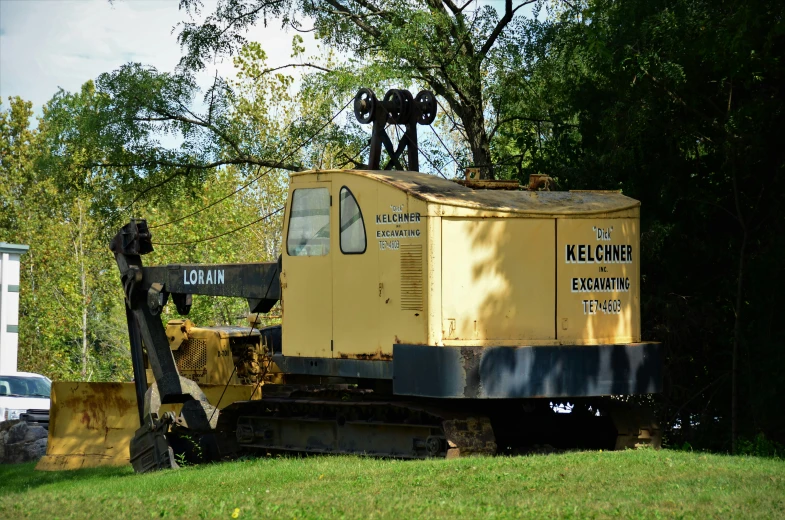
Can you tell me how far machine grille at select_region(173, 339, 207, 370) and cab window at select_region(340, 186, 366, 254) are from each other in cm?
570

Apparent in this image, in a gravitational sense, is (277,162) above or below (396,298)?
above

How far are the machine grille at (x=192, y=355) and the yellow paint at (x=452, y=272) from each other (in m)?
4.87

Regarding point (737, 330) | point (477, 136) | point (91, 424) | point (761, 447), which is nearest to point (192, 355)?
point (91, 424)

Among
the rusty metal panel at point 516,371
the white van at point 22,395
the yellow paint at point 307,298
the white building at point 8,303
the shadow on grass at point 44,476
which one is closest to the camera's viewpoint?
the rusty metal panel at point 516,371

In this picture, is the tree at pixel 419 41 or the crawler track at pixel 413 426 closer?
the crawler track at pixel 413 426

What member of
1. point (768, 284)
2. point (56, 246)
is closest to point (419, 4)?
point (768, 284)

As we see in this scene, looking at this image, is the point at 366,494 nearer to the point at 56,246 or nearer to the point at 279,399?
the point at 279,399

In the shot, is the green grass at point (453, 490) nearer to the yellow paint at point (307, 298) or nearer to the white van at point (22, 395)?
the yellow paint at point (307, 298)

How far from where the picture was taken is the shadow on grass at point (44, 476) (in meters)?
13.9

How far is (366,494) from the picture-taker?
9125 mm

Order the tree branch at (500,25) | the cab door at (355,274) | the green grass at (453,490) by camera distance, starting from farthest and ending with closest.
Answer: the tree branch at (500,25) < the cab door at (355,274) < the green grass at (453,490)

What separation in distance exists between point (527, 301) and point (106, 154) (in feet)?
43.3

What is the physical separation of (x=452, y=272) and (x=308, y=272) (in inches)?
78.4

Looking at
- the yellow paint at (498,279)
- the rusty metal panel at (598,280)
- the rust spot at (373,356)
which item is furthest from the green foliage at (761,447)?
the rust spot at (373,356)
